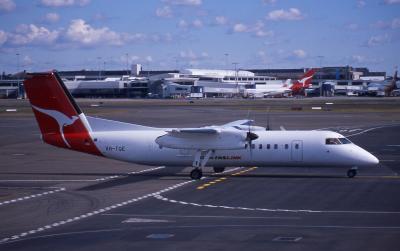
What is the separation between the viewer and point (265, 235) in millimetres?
18141

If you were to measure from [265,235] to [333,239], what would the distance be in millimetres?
1874

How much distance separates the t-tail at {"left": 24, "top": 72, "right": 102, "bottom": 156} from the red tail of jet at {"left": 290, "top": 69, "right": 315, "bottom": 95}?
127962mm

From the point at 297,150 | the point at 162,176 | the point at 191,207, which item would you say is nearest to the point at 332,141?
the point at 297,150

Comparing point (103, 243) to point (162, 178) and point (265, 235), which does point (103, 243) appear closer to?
point (265, 235)

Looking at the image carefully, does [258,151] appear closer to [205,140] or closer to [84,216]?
[205,140]

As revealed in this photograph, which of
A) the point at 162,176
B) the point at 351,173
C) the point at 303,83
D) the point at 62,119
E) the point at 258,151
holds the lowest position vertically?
the point at 162,176

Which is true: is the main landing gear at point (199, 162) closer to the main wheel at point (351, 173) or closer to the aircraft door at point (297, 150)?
the aircraft door at point (297, 150)

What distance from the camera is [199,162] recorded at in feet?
104

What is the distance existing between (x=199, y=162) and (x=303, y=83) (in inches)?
5084

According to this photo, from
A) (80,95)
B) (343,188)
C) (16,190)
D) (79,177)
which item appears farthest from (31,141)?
(80,95)

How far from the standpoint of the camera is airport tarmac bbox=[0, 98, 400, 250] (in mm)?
17547

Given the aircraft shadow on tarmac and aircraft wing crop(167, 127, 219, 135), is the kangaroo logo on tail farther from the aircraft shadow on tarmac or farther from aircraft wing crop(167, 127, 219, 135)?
aircraft wing crop(167, 127, 219, 135)

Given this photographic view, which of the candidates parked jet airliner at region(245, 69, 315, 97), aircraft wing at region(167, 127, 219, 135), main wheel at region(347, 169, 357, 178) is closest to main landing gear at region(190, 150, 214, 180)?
aircraft wing at region(167, 127, 219, 135)

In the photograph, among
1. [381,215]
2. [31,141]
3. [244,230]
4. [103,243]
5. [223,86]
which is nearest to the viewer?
[103,243]
